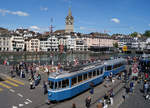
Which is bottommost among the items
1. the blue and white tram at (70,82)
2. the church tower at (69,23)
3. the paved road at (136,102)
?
the paved road at (136,102)

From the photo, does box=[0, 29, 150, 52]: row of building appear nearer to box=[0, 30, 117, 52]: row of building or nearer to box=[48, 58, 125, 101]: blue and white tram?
box=[0, 30, 117, 52]: row of building

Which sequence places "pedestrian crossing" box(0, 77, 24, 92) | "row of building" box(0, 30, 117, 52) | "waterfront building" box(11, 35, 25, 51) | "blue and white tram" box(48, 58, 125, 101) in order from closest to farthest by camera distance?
"blue and white tram" box(48, 58, 125, 101) < "pedestrian crossing" box(0, 77, 24, 92) < "row of building" box(0, 30, 117, 52) < "waterfront building" box(11, 35, 25, 51)

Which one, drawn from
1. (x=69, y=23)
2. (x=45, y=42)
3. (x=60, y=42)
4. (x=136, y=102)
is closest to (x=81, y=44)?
(x=60, y=42)

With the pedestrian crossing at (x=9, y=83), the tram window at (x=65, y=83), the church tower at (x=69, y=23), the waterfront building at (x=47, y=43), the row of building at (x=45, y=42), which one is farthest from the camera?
the church tower at (x=69, y=23)

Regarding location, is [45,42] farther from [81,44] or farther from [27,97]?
[27,97]

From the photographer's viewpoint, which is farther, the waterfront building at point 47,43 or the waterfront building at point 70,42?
the waterfront building at point 70,42

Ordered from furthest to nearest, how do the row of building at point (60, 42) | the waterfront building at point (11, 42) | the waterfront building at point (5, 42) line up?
1. the row of building at point (60, 42)
2. the waterfront building at point (11, 42)
3. the waterfront building at point (5, 42)

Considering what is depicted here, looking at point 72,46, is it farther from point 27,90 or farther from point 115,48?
point 27,90

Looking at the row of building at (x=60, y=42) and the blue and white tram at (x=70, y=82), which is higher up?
the row of building at (x=60, y=42)

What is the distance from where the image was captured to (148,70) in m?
32.3

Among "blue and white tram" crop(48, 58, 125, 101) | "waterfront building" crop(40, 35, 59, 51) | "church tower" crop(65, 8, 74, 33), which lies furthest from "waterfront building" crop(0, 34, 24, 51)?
"blue and white tram" crop(48, 58, 125, 101)

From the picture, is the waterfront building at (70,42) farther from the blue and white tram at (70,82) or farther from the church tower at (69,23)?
the blue and white tram at (70,82)

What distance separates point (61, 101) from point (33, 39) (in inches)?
4139

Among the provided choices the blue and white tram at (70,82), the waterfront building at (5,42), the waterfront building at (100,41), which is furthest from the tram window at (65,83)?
the waterfront building at (100,41)
